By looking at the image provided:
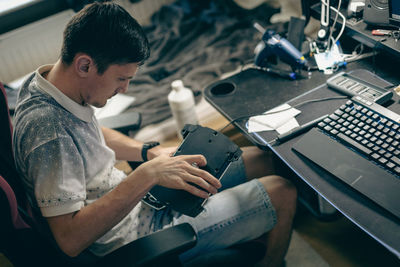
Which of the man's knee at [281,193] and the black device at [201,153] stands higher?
the black device at [201,153]

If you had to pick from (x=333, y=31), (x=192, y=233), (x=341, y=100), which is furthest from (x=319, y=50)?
(x=192, y=233)

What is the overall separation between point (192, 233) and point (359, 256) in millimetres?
864

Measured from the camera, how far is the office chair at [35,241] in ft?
2.51

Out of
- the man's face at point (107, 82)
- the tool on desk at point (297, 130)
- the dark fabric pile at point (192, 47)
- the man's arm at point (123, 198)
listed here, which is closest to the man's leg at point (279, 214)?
the tool on desk at point (297, 130)

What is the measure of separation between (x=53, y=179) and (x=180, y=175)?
1.03 ft

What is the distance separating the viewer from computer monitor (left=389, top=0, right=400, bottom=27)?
114cm

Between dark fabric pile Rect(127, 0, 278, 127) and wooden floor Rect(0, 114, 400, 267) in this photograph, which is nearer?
wooden floor Rect(0, 114, 400, 267)

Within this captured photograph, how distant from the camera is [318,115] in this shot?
44.3 inches

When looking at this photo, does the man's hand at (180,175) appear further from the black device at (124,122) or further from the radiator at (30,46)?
the radiator at (30,46)

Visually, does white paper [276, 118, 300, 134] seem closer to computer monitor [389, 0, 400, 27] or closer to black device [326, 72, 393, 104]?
black device [326, 72, 393, 104]

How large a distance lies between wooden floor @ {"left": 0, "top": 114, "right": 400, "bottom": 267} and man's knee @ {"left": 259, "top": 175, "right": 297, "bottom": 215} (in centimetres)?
40

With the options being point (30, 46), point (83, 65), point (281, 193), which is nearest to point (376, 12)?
point (281, 193)

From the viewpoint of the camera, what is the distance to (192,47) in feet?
7.98

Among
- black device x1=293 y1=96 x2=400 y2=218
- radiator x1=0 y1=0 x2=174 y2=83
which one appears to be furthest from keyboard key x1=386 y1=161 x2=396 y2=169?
radiator x1=0 y1=0 x2=174 y2=83
